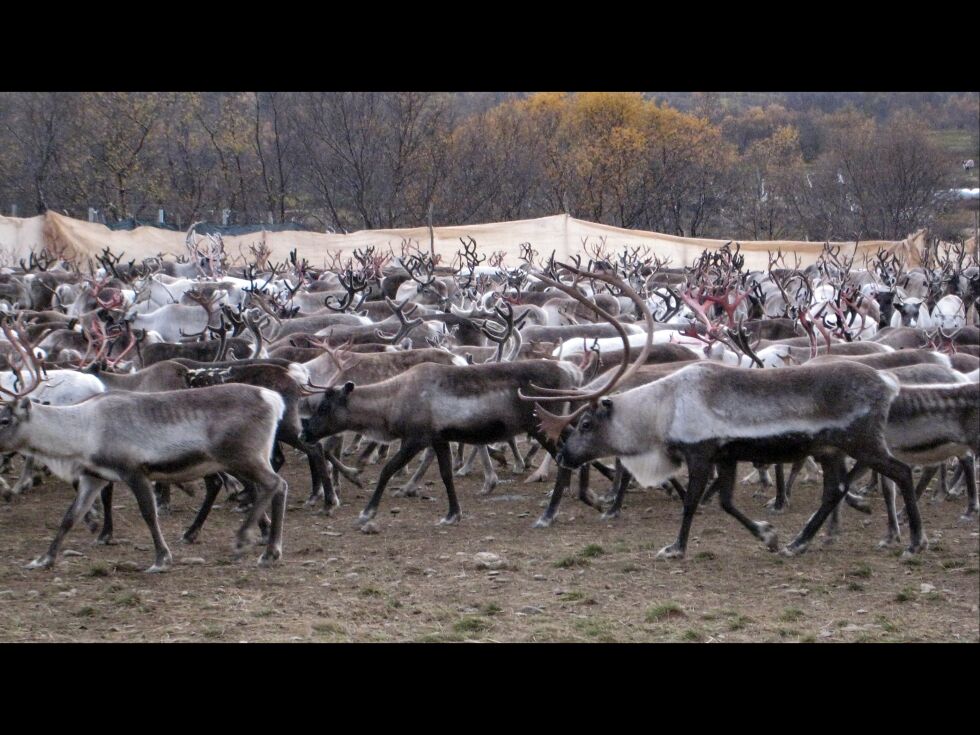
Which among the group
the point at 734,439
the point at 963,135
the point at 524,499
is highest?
the point at 963,135

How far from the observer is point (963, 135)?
3912 centimetres

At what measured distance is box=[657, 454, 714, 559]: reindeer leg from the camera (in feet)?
21.2

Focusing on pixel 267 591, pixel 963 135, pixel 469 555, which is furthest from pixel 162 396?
pixel 963 135

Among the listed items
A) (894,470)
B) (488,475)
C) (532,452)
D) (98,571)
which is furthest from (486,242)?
(894,470)

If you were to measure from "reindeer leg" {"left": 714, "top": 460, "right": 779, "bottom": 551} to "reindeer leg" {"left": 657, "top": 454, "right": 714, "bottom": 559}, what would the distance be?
0.12m

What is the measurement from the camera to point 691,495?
6.51 m

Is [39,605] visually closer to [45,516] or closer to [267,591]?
[267,591]

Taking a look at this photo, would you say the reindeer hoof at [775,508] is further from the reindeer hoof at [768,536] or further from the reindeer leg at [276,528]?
the reindeer leg at [276,528]

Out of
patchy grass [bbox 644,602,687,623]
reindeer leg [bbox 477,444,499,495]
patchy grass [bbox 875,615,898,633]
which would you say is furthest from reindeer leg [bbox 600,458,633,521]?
patchy grass [bbox 875,615,898,633]

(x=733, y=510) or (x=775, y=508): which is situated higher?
(x=733, y=510)

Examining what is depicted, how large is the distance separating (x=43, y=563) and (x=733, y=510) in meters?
4.04

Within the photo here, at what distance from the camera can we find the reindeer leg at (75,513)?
6543 millimetres

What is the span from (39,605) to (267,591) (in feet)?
3.80

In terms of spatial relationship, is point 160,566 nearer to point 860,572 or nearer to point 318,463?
point 318,463
